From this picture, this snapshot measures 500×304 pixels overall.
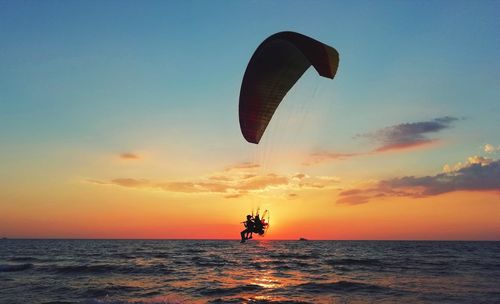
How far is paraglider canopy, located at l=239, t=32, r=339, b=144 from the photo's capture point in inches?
529

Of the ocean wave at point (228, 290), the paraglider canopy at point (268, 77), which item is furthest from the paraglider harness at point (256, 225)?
the ocean wave at point (228, 290)

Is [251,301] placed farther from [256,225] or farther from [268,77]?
[268,77]

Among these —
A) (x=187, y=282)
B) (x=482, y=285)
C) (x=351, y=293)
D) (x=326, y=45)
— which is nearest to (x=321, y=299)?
(x=351, y=293)

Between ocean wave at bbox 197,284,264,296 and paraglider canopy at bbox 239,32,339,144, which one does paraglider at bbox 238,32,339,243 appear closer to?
paraglider canopy at bbox 239,32,339,144

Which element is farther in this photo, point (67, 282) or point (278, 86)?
point (67, 282)

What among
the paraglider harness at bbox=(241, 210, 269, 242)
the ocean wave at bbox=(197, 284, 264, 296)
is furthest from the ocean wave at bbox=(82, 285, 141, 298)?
the paraglider harness at bbox=(241, 210, 269, 242)

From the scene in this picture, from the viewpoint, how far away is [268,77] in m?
14.8

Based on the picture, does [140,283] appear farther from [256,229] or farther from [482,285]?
[482,285]

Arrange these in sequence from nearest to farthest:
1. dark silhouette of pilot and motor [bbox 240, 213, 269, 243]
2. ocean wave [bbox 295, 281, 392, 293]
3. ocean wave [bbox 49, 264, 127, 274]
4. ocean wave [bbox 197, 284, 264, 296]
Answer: dark silhouette of pilot and motor [bbox 240, 213, 269, 243], ocean wave [bbox 197, 284, 264, 296], ocean wave [bbox 295, 281, 392, 293], ocean wave [bbox 49, 264, 127, 274]

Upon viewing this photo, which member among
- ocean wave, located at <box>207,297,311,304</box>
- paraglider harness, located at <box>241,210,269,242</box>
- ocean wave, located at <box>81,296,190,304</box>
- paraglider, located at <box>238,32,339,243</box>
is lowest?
ocean wave, located at <box>81,296,190,304</box>

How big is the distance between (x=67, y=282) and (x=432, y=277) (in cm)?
2438

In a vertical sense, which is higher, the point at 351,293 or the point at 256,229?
the point at 256,229

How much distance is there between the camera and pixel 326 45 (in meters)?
11.6

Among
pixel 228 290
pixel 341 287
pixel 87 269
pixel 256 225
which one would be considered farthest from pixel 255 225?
pixel 87 269
